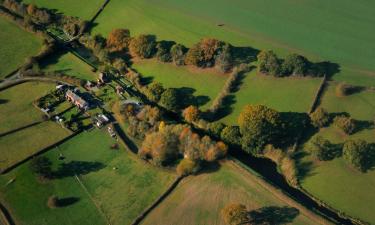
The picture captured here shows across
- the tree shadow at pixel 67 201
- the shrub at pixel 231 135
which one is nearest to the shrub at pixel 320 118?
the shrub at pixel 231 135

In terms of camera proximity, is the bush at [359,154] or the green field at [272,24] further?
the green field at [272,24]

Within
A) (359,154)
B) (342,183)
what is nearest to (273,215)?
(342,183)

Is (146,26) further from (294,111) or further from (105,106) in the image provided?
(294,111)

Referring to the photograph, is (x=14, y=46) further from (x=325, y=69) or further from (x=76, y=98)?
(x=325, y=69)

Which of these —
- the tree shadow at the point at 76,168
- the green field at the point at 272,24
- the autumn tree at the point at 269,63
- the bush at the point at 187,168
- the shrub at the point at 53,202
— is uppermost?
the green field at the point at 272,24

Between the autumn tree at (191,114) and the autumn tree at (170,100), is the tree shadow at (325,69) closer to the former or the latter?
the autumn tree at (191,114)

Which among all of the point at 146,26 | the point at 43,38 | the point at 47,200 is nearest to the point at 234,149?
the point at 47,200
